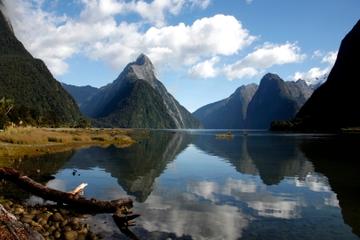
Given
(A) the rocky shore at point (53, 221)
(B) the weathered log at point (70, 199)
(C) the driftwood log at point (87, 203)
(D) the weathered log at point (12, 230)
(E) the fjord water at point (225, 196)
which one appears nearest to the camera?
(D) the weathered log at point (12, 230)

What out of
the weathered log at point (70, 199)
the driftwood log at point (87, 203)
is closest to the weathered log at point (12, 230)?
the driftwood log at point (87, 203)

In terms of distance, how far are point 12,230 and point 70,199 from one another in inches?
400

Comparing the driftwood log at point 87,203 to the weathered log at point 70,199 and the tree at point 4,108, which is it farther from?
the tree at point 4,108

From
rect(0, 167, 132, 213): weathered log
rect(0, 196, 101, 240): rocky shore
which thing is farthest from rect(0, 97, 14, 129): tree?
rect(0, 196, 101, 240): rocky shore

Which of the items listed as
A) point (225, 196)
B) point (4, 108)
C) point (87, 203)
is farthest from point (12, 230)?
point (4, 108)

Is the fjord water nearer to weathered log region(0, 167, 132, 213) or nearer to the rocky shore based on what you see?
weathered log region(0, 167, 132, 213)

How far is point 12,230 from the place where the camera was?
46.6 ft

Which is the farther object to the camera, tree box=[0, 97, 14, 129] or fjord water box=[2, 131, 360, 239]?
tree box=[0, 97, 14, 129]

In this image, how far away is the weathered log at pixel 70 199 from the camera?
24.1 m

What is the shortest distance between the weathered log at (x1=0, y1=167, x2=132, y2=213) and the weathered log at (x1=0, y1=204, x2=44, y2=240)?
8602 millimetres

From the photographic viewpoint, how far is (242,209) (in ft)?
89.1

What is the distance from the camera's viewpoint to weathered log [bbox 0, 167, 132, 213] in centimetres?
2408

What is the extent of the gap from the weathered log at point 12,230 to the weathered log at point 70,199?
28.2 ft

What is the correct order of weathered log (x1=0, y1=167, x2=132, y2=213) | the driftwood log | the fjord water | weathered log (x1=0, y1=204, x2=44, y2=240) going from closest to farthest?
weathered log (x1=0, y1=204, x2=44, y2=240)
the fjord water
the driftwood log
weathered log (x1=0, y1=167, x2=132, y2=213)
